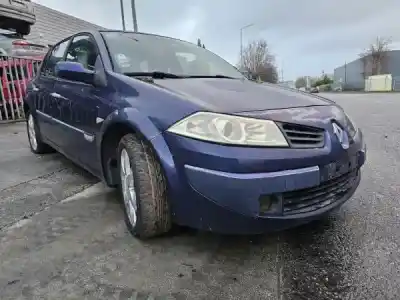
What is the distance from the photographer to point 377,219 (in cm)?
266

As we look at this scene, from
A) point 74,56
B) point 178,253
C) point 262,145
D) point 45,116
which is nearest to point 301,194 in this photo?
point 262,145

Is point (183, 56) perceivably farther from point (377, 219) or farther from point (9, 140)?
point (9, 140)

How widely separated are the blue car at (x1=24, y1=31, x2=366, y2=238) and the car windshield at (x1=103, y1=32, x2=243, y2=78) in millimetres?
22

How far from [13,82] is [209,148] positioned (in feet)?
25.2

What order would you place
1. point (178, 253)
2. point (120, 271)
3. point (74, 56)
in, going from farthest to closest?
1. point (74, 56)
2. point (178, 253)
3. point (120, 271)

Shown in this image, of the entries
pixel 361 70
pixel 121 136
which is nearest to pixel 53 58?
pixel 121 136

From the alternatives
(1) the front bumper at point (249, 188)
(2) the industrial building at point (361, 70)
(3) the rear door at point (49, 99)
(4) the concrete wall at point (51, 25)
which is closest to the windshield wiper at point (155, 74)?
(1) the front bumper at point (249, 188)

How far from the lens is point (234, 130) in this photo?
6.49 feet

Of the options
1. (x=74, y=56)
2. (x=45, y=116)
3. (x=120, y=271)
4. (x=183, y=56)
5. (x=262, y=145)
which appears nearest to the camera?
(x=262, y=145)

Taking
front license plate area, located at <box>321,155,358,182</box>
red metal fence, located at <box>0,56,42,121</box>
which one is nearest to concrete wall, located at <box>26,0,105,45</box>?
red metal fence, located at <box>0,56,42,121</box>

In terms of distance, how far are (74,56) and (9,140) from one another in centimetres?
344

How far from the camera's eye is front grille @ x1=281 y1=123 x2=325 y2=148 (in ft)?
6.61

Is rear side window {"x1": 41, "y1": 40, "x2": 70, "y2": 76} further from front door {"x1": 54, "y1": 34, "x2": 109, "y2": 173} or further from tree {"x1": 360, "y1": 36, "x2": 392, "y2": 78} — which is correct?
tree {"x1": 360, "y1": 36, "x2": 392, "y2": 78}

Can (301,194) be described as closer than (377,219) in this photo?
Yes
